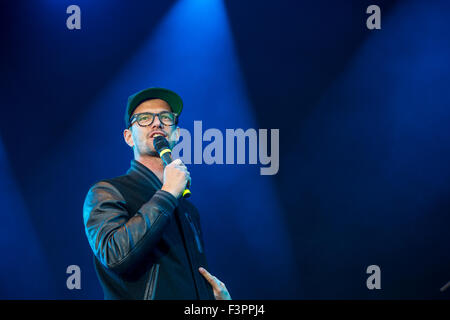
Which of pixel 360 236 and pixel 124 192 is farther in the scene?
pixel 360 236

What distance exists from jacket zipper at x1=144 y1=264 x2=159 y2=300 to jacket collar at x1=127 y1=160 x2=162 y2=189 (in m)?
0.31

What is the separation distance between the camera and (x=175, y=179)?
4.62 ft

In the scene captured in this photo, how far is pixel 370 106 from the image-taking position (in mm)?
3246

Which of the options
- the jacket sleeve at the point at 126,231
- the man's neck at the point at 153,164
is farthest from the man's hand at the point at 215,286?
the man's neck at the point at 153,164

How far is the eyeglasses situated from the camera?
5.47 ft

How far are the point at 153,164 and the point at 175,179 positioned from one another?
28 cm

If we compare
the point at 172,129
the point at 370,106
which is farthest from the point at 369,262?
the point at 172,129

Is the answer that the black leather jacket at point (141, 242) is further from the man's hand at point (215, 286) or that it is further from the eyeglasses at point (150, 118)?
the eyeglasses at point (150, 118)

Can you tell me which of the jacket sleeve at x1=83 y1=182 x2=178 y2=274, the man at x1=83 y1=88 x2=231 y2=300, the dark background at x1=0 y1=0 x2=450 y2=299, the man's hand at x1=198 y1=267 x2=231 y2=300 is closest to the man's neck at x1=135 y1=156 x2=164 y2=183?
the man at x1=83 y1=88 x2=231 y2=300

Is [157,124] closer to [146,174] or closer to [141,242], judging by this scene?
[146,174]

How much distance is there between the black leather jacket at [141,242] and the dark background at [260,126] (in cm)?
157

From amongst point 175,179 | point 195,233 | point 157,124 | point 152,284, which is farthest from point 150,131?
point 152,284
